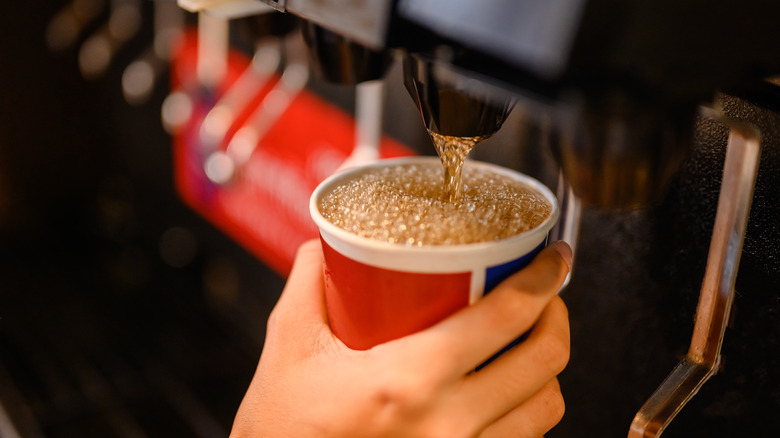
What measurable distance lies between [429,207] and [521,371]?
152 millimetres

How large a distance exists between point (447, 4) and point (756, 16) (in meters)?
0.18

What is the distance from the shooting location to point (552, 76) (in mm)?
389

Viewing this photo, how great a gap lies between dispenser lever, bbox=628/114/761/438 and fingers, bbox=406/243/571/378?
13 centimetres

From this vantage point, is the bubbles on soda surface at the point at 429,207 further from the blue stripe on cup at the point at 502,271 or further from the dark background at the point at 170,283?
the dark background at the point at 170,283

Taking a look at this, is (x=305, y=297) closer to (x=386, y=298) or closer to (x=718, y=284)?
(x=386, y=298)

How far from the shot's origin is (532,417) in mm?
590

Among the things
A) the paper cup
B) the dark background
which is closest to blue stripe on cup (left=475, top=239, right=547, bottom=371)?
the paper cup

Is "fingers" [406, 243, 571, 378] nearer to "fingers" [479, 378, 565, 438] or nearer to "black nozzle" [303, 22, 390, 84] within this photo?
"fingers" [479, 378, 565, 438]

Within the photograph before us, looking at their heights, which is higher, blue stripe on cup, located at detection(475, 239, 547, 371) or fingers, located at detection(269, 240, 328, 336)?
blue stripe on cup, located at detection(475, 239, 547, 371)

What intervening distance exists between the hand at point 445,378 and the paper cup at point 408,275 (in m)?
0.01

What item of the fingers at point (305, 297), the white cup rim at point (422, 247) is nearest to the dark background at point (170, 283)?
the white cup rim at point (422, 247)

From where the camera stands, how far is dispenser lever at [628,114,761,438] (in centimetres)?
49

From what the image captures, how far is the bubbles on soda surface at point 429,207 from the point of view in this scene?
0.57m

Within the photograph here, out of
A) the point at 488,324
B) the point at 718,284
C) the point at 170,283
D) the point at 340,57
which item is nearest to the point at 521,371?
the point at 488,324
